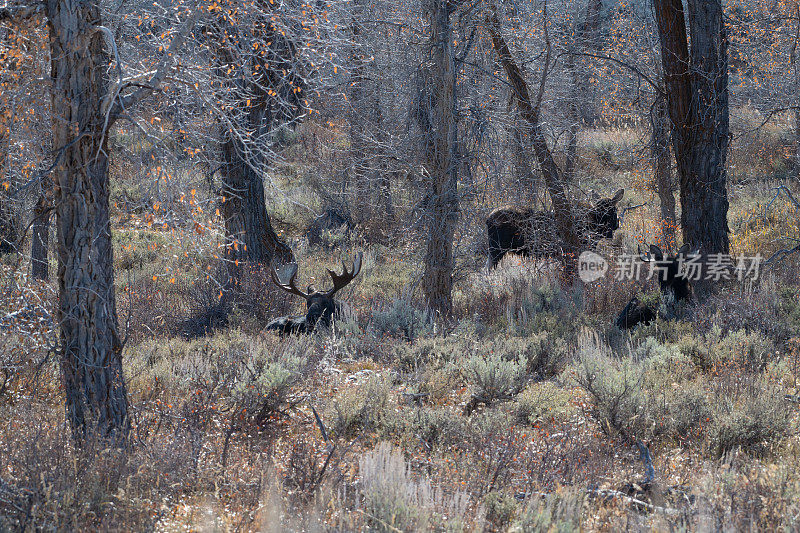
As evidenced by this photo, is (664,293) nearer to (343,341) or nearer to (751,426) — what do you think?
(751,426)

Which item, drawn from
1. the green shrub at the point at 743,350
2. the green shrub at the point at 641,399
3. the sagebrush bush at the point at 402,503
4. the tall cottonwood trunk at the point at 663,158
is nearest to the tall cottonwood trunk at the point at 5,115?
the sagebrush bush at the point at 402,503

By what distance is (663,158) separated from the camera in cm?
1144

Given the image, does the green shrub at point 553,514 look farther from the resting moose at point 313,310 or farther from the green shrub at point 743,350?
the resting moose at point 313,310

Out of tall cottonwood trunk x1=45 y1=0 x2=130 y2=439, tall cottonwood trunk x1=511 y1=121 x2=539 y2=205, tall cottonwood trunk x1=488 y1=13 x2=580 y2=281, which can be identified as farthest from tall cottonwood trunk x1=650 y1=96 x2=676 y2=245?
tall cottonwood trunk x1=45 y1=0 x2=130 y2=439

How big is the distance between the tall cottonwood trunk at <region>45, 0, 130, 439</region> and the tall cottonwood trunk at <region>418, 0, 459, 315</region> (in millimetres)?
5795

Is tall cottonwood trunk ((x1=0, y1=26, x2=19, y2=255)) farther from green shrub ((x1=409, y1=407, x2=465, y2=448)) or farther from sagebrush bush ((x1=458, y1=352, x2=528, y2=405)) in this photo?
sagebrush bush ((x1=458, y1=352, x2=528, y2=405))

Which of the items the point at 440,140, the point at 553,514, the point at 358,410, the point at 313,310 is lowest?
the point at 553,514

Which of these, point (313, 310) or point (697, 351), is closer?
point (697, 351)

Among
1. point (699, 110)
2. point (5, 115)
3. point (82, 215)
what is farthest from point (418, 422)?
point (699, 110)

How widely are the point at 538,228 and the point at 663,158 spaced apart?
2.61m

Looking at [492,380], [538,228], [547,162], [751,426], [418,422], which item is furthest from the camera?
[538,228]

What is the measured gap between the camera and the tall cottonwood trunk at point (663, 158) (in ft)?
36.8

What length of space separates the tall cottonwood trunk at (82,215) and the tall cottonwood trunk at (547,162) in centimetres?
876

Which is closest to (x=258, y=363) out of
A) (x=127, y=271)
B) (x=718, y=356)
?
(x=718, y=356)
